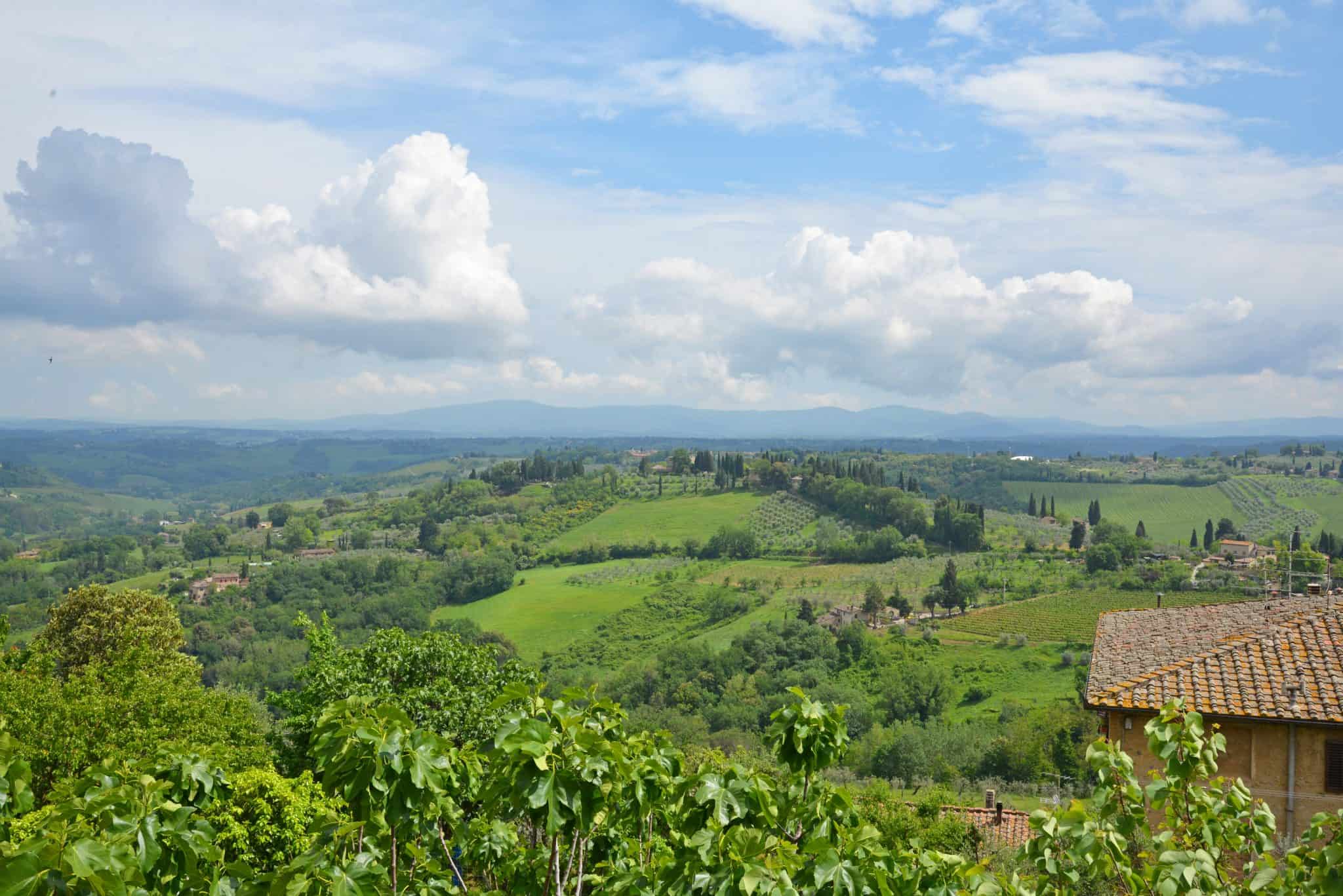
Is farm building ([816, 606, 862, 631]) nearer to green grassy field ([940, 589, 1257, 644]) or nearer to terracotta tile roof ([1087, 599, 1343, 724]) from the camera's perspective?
green grassy field ([940, 589, 1257, 644])

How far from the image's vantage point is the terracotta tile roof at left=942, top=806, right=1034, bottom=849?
25344 millimetres

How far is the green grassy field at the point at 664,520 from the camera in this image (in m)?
124

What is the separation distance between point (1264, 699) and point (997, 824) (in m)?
17.5

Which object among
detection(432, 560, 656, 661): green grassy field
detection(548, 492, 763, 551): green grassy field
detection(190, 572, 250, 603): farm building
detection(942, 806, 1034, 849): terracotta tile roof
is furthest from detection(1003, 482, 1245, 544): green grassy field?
detection(190, 572, 250, 603): farm building

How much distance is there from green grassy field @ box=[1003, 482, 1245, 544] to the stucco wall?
372ft

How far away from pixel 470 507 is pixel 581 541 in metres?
33.3

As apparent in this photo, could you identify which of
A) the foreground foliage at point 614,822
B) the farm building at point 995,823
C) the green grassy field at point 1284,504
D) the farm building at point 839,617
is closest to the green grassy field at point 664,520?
the farm building at point 839,617

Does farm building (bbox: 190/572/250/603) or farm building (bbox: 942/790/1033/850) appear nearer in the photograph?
farm building (bbox: 942/790/1033/850)

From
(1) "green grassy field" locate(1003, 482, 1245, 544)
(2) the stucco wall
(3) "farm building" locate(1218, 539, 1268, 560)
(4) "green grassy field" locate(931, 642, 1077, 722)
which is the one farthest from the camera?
(1) "green grassy field" locate(1003, 482, 1245, 544)

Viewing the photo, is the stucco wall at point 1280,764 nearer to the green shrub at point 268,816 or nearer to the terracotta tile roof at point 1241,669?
the terracotta tile roof at point 1241,669

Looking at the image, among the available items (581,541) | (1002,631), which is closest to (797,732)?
(1002,631)

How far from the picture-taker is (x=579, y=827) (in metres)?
4.55

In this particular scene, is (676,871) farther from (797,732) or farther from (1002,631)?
(1002,631)

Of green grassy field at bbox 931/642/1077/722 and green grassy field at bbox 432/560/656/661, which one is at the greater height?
green grassy field at bbox 931/642/1077/722
